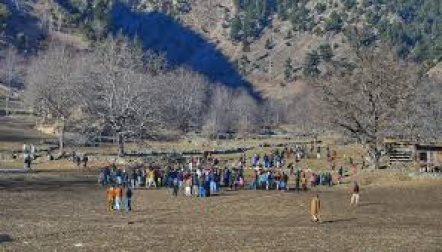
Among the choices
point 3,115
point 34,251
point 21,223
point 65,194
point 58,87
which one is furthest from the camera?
point 3,115

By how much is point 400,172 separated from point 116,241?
125ft

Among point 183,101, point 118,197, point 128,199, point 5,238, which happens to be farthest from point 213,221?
point 183,101

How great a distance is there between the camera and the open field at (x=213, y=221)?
2736 cm

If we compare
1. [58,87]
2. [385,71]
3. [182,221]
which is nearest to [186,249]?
[182,221]

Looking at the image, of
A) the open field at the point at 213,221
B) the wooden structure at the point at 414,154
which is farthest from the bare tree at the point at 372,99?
the open field at the point at 213,221

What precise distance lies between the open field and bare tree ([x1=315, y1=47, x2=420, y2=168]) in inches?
566

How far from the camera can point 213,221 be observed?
34.9 metres

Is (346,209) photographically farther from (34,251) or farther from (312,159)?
(312,159)

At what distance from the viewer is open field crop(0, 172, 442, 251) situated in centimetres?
2736

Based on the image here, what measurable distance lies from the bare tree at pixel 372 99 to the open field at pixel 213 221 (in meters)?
14.4

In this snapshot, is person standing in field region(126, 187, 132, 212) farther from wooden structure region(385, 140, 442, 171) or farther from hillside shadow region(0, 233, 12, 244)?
wooden structure region(385, 140, 442, 171)

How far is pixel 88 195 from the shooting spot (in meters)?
45.9

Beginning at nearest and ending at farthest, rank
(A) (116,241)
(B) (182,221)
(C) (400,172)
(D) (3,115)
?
(A) (116,241) < (B) (182,221) < (C) (400,172) < (D) (3,115)

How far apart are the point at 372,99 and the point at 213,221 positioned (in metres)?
35.8
